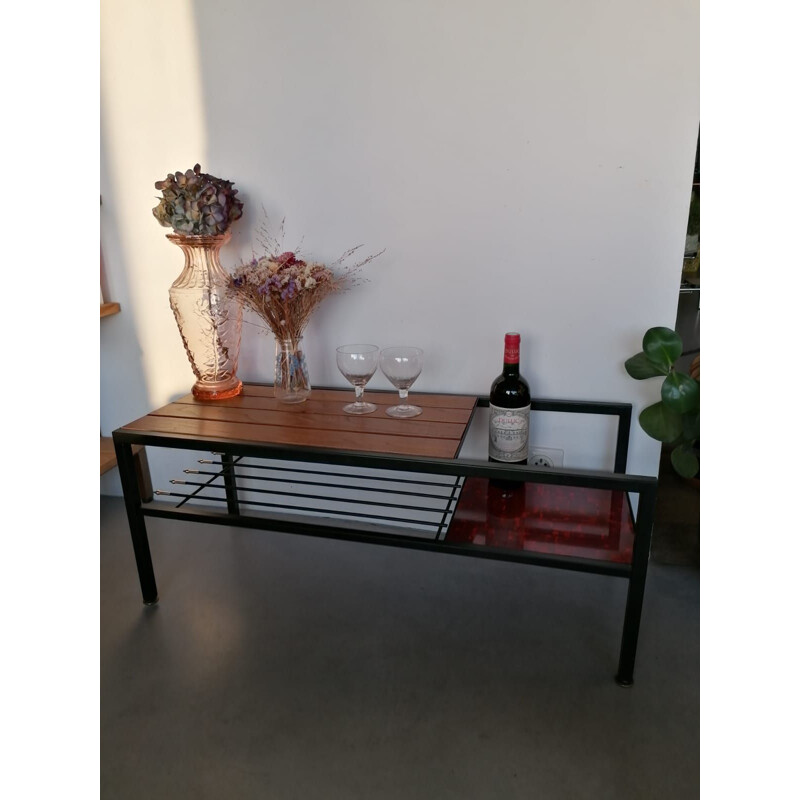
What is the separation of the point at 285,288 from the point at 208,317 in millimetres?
285

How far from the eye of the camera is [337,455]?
1.22 m

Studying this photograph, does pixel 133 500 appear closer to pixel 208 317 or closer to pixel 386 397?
pixel 208 317

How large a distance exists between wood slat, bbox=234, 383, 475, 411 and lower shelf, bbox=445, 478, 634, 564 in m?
0.22

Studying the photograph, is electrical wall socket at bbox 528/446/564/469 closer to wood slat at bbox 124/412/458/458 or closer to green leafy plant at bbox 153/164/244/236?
wood slat at bbox 124/412/458/458

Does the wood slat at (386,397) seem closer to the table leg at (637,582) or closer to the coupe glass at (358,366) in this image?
the coupe glass at (358,366)

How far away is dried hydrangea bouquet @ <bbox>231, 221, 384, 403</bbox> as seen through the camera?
4.60 ft

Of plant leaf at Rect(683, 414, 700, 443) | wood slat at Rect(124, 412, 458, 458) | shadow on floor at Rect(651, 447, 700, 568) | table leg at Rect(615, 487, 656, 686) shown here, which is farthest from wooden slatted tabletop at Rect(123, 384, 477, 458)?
shadow on floor at Rect(651, 447, 700, 568)

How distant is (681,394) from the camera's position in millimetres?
1271

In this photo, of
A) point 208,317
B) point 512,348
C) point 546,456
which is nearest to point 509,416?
point 512,348

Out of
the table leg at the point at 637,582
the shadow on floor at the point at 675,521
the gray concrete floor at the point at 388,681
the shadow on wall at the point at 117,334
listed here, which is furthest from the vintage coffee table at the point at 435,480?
the shadow on wall at the point at 117,334

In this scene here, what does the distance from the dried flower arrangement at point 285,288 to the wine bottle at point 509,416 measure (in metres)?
0.48

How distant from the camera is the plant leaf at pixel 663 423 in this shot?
130cm
